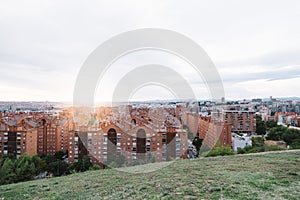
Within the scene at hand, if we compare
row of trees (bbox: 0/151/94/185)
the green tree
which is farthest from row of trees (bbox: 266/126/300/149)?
the green tree

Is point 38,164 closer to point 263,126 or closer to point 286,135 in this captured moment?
point 286,135

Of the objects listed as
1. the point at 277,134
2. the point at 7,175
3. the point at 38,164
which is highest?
the point at 277,134

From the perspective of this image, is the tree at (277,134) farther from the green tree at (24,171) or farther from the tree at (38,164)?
the green tree at (24,171)

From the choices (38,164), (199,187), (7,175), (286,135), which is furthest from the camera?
(286,135)

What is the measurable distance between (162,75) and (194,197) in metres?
4.51

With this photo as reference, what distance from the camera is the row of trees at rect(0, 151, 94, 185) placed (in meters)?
7.55

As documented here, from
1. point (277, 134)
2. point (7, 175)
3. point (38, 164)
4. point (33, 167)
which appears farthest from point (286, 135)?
point (7, 175)

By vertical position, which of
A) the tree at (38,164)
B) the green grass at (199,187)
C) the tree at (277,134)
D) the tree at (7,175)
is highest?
the green grass at (199,187)

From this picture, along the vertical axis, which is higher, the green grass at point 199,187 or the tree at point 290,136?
the green grass at point 199,187

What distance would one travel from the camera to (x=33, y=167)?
27.5 feet

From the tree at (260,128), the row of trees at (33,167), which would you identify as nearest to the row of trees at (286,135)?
the tree at (260,128)

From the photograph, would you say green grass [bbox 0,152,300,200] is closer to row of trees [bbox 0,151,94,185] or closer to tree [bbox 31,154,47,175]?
row of trees [bbox 0,151,94,185]

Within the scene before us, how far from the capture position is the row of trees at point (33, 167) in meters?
7.55

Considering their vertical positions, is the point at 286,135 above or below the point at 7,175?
above
